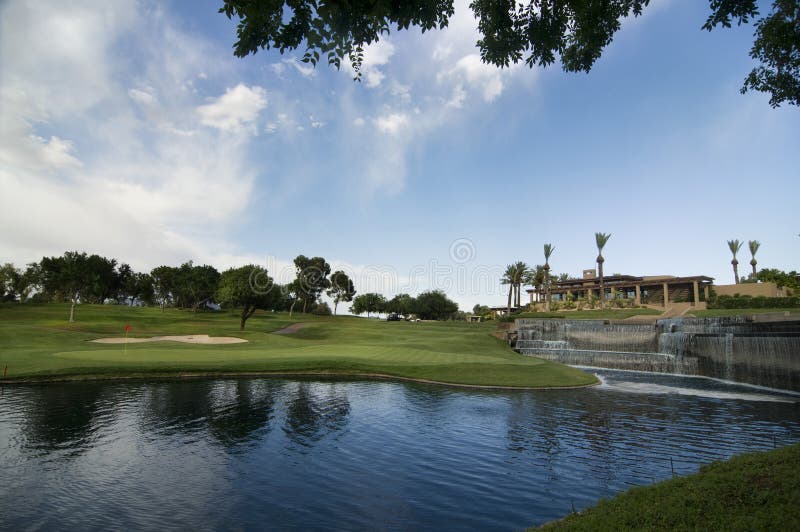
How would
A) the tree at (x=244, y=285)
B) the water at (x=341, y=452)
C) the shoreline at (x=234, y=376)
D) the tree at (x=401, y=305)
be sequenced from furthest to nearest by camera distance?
1. the tree at (x=401, y=305)
2. the tree at (x=244, y=285)
3. the shoreline at (x=234, y=376)
4. the water at (x=341, y=452)

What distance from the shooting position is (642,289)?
330 feet

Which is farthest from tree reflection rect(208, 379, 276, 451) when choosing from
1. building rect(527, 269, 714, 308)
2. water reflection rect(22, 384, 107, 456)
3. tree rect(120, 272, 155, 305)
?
tree rect(120, 272, 155, 305)

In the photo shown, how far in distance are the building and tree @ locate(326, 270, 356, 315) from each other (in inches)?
2371

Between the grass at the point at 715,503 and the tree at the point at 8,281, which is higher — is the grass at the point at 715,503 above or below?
below

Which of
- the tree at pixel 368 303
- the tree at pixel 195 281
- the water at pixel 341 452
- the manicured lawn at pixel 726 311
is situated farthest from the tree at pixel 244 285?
the tree at pixel 368 303

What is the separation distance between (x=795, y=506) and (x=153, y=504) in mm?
14392

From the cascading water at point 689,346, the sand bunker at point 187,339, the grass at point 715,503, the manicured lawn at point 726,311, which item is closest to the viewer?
the grass at point 715,503

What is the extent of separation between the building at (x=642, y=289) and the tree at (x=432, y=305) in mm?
32094

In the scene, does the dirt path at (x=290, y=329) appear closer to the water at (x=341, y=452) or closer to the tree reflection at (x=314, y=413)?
the tree reflection at (x=314, y=413)

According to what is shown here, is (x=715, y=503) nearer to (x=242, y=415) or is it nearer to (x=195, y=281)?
(x=242, y=415)

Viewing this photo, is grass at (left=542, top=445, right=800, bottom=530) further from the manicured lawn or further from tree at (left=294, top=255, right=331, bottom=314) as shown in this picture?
tree at (left=294, top=255, right=331, bottom=314)

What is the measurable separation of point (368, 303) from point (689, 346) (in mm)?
132762

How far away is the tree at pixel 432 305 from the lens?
142250 mm

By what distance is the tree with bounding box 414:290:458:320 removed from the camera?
467ft
